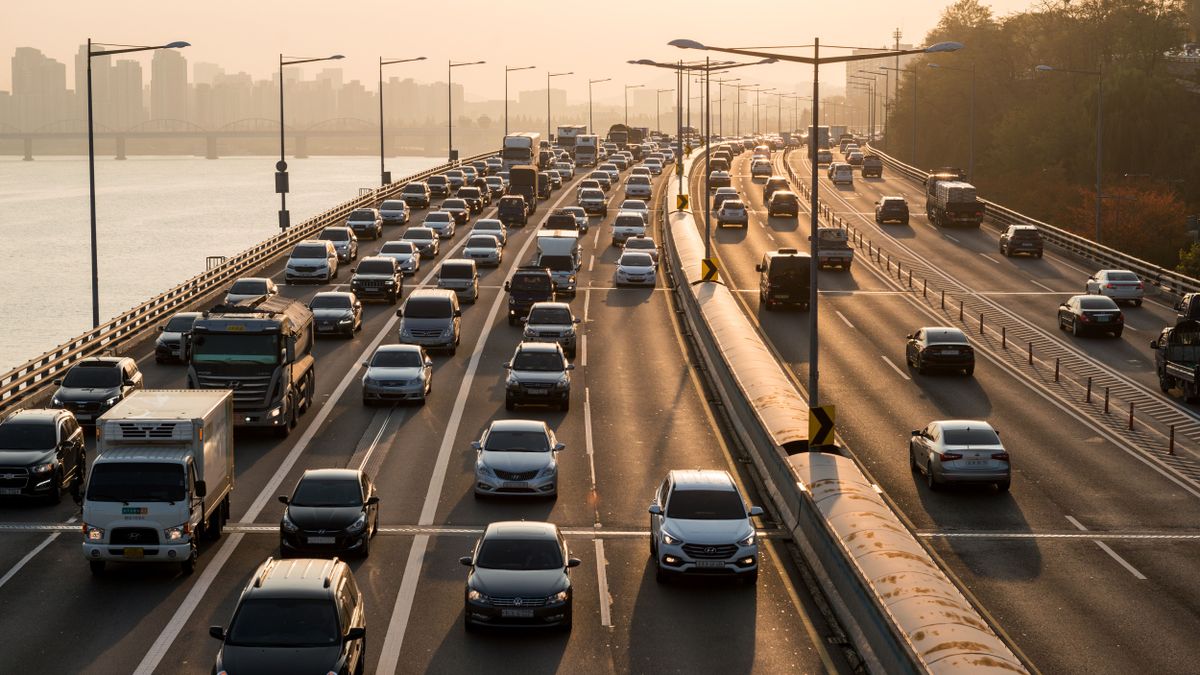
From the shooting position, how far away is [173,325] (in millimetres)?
50969

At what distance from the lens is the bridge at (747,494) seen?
932 inches

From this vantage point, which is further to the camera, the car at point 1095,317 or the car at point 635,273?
the car at point 635,273

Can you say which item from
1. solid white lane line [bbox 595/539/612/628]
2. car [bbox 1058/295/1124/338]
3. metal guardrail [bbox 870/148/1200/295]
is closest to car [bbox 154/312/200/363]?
solid white lane line [bbox 595/539/612/628]

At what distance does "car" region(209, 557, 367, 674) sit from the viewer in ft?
63.0

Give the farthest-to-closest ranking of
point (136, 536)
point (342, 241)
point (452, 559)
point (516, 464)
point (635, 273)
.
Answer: point (342, 241) < point (635, 273) < point (516, 464) < point (452, 559) < point (136, 536)

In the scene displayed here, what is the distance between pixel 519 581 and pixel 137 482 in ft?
24.9

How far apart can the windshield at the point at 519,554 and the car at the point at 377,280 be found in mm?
39135

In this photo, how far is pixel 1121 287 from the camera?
64.5m

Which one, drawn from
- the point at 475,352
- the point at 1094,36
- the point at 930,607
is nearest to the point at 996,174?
the point at 1094,36

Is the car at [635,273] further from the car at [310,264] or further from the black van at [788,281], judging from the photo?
the car at [310,264]

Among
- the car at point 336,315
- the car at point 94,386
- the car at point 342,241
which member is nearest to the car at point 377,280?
the car at point 336,315

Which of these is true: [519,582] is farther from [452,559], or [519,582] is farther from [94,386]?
[94,386]

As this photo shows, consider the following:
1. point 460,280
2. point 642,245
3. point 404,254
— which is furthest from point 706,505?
point 642,245

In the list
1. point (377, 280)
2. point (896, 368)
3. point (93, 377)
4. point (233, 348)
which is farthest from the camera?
point (377, 280)
